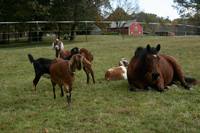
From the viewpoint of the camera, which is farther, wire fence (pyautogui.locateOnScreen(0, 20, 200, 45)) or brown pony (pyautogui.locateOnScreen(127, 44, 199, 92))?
wire fence (pyautogui.locateOnScreen(0, 20, 200, 45))

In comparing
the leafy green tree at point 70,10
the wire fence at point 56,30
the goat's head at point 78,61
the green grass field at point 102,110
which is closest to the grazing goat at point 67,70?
the goat's head at point 78,61

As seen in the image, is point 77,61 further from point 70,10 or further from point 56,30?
point 56,30

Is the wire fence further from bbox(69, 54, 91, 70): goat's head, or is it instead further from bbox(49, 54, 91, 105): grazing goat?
bbox(69, 54, 91, 70): goat's head

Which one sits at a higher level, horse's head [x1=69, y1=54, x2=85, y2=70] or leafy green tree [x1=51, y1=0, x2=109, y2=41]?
leafy green tree [x1=51, y1=0, x2=109, y2=41]

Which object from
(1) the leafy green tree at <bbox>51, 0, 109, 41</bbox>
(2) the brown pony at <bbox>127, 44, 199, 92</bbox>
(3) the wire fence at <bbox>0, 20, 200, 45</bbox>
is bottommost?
(2) the brown pony at <bbox>127, 44, 199, 92</bbox>

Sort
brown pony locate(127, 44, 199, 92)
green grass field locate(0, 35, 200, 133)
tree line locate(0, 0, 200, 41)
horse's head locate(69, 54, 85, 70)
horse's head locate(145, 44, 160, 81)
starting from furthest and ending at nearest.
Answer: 1. tree line locate(0, 0, 200, 41)
2. brown pony locate(127, 44, 199, 92)
3. horse's head locate(145, 44, 160, 81)
4. horse's head locate(69, 54, 85, 70)
5. green grass field locate(0, 35, 200, 133)

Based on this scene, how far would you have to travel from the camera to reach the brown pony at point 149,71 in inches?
197

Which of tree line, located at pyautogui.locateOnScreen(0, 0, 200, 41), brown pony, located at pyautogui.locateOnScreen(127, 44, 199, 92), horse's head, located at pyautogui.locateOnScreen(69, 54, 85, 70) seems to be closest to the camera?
horse's head, located at pyautogui.locateOnScreen(69, 54, 85, 70)

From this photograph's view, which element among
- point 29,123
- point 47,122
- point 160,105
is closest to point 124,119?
point 160,105

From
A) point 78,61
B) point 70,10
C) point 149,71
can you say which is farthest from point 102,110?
point 70,10

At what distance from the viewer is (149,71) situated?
→ 5.05 metres

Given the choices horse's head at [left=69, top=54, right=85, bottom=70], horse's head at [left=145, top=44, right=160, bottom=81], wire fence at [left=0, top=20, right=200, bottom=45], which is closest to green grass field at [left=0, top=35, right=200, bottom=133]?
horse's head at [left=145, top=44, right=160, bottom=81]

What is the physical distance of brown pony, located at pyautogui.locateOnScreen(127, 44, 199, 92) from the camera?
5.00m

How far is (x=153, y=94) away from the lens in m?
5.31
